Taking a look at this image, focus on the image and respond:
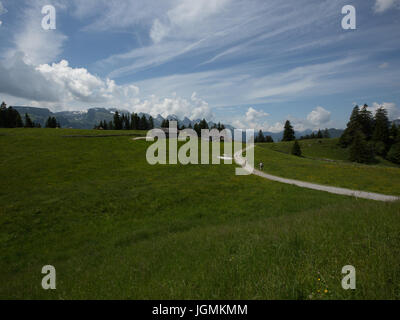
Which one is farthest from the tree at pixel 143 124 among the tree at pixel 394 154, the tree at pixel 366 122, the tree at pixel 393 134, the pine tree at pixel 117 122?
the tree at pixel 393 134

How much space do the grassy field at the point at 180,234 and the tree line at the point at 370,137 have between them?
53.8m

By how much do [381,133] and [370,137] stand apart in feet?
19.6

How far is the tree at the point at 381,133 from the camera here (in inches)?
3258

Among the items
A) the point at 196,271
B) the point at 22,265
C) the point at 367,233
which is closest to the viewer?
the point at 196,271

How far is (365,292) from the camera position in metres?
3.60

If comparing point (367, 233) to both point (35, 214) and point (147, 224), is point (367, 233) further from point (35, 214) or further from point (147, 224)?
point (35, 214)

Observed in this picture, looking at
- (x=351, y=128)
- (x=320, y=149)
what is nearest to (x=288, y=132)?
(x=320, y=149)

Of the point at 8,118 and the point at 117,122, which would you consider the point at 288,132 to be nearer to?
the point at 117,122

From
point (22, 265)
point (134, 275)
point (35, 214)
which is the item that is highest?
point (134, 275)

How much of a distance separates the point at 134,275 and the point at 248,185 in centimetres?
2344

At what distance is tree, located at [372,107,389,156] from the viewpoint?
271 feet

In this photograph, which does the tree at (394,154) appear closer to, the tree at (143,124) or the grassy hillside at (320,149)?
the grassy hillside at (320,149)

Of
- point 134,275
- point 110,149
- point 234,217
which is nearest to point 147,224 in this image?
point 234,217

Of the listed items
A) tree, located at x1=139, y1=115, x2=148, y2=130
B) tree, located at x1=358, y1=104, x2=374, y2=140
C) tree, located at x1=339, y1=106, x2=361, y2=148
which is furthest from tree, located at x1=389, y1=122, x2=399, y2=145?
tree, located at x1=139, y1=115, x2=148, y2=130
